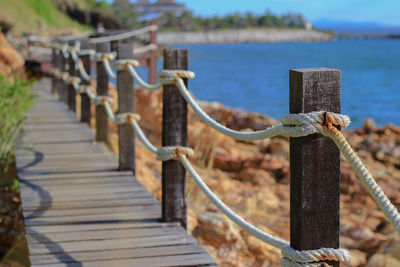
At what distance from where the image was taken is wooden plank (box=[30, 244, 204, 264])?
3.73 metres

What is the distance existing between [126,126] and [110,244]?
6.77 feet

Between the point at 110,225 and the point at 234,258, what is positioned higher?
the point at 110,225

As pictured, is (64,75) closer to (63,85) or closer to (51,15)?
(63,85)

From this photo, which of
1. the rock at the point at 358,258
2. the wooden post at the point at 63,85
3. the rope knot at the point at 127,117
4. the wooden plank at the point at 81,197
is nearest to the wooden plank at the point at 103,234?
the wooden plank at the point at 81,197

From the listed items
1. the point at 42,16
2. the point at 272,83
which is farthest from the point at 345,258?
the point at 42,16

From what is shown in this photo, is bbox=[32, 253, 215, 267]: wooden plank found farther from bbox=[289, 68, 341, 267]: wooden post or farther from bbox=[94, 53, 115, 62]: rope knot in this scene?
bbox=[94, 53, 115, 62]: rope knot

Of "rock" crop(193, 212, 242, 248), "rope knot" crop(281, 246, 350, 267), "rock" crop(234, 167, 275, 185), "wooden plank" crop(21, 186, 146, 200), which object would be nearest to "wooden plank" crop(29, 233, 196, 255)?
"wooden plank" crop(21, 186, 146, 200)

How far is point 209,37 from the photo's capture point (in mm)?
183750

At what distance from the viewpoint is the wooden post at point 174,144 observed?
Result: 4344 mm

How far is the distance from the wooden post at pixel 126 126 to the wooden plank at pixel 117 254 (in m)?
2.06

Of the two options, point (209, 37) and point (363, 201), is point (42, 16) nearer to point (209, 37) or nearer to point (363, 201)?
point (363, 201)

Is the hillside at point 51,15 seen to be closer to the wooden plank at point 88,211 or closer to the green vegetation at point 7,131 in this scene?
the green vegetation at point 7,131

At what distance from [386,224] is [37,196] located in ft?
17.4

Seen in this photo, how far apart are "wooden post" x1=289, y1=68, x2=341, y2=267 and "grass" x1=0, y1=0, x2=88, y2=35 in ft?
134
